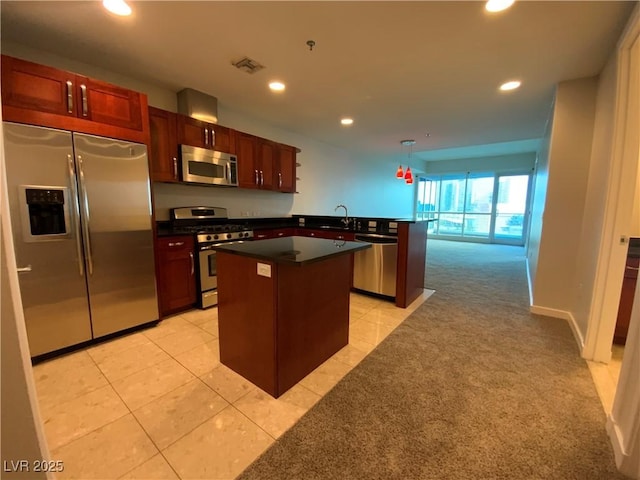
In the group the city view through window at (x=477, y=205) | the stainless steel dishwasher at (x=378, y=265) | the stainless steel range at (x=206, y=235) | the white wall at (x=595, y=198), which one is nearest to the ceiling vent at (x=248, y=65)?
the stainless steel range at (x=206, y=235)

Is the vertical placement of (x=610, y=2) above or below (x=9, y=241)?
above

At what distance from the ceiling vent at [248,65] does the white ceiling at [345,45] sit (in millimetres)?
70

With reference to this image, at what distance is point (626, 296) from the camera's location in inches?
96.3

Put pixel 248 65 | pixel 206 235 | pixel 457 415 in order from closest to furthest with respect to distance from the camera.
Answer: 1. pixel 457 415
2. pixel 248 65
3. pixel 206 235

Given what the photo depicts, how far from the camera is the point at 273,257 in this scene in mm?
1635

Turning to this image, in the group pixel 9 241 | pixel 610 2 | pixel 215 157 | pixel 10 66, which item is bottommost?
pixel 9 241

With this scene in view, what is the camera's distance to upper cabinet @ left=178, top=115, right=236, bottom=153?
321 centimetres

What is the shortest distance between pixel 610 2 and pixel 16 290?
3557 millimetres

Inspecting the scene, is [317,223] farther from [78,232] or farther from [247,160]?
[78,232]

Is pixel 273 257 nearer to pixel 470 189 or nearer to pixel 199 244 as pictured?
pixel 199 244

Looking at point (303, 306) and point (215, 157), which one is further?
point (215, 157)

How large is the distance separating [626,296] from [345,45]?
11.0 feet

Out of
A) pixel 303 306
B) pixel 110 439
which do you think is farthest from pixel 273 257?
pixel 110 439

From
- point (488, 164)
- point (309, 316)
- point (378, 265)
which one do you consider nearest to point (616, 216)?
point (378, 265)
